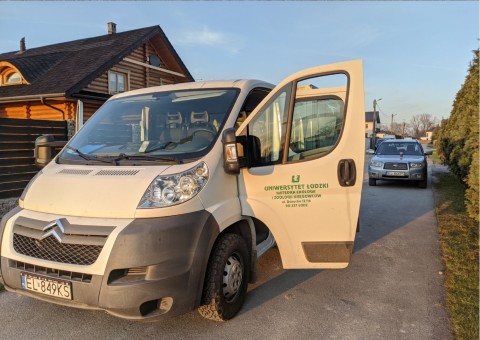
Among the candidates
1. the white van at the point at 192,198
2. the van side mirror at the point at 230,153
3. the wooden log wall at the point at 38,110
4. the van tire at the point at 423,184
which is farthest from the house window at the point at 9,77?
the van tire at the point at 423,184

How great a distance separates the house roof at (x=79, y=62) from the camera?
14.1m

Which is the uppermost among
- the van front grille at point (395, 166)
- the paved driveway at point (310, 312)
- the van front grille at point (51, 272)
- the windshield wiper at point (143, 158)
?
the windshield wiper at point (143, 158)

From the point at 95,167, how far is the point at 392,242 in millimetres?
4748

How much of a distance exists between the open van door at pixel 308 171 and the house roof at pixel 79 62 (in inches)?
463

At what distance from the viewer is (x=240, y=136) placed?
3.34 m

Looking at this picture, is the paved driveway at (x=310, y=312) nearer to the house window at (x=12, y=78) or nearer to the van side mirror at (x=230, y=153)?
the van side mirror at (x=230, y=153)

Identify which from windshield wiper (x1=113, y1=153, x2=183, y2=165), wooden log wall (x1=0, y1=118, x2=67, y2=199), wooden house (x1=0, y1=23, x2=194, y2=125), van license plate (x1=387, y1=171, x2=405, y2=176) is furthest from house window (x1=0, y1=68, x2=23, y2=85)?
windshield wiper (x1=113, y1=153, x2=183, y2=165)

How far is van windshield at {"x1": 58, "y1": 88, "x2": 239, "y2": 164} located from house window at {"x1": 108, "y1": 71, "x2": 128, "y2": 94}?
13.3 metres

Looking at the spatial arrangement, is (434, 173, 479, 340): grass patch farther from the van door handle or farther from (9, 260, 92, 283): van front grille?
(9, 260, 92, 283): van front grille

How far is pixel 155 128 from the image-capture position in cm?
363

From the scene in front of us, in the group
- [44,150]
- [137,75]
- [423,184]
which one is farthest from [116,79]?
[44,150]

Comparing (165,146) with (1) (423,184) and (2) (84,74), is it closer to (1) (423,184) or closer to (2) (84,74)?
(1) (423,184)

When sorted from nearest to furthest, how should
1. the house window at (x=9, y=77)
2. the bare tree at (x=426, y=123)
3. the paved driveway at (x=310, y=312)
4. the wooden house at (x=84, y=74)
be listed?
1. the paved driveway at (x=310, y=312)
2. the wooden house at (x=84, y=74)
3. the house window at (x=9, y=77)
4. the bare tree at (x=426, y=123)

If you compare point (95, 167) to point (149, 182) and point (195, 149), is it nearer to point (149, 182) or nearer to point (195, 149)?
point (149, 182)
